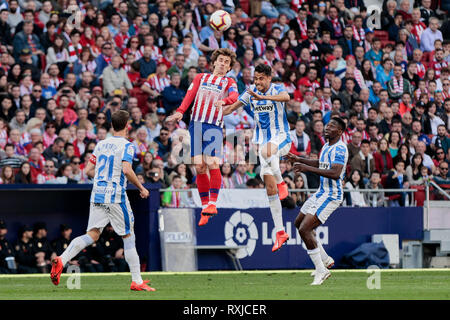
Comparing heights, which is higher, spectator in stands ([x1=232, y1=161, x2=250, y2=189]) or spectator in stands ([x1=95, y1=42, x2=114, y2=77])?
spectator in stands ([x1=95, y1=42, x2=114, y2=77])

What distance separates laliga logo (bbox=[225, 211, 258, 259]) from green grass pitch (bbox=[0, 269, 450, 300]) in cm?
319

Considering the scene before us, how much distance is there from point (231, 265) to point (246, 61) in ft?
20.1

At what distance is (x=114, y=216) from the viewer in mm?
13852

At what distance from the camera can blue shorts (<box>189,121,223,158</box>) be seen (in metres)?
16.1

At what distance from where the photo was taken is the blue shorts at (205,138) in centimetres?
1606

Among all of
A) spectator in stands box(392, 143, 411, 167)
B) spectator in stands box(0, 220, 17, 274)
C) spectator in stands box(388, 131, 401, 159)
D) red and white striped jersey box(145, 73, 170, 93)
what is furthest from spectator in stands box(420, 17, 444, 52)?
spectator in stands box(0, 220, 17, 274)

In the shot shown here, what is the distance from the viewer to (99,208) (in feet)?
45.6

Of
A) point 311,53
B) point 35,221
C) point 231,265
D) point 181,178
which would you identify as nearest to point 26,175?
point 35,221

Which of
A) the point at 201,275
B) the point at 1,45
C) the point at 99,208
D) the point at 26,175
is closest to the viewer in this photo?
the point at 99,208

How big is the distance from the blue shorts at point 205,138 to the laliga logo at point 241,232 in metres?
6.01

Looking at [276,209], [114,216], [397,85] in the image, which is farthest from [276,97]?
[397,85]

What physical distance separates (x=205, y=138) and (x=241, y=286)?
8.01 feet

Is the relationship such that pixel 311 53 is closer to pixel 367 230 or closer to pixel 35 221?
pixel 367 230

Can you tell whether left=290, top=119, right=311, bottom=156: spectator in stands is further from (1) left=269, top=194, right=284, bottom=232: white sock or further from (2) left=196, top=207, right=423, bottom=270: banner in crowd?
(1) left=269, top=194, right=284, bottom=232: white sock
